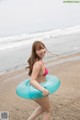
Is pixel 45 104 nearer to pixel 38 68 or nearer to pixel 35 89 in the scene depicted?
pixel 35 89

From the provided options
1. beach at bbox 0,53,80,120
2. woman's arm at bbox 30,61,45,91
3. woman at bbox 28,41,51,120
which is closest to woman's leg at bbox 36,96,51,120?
woman at bbox 28,41,51,120

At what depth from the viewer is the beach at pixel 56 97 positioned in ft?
16.8

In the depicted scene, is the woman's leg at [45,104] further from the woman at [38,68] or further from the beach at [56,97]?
the beach at [56,97]

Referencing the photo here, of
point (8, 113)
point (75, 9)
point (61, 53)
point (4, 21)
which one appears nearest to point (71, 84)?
point (8, 113)

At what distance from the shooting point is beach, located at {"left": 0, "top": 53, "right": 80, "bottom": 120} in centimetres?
511

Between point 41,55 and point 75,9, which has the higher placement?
point 41,55

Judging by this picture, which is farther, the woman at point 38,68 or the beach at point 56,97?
the beach at point 56,97

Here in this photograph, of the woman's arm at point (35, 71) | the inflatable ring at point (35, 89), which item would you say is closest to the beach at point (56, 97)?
the inflatable ring at point (35, 89)

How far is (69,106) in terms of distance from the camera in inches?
208

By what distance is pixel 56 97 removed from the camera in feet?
19.4

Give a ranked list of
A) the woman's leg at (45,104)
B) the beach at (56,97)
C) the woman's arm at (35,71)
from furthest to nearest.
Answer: the beach at (56,97) → the woman's leg at (45,104) → the woman's arm at (35,71)

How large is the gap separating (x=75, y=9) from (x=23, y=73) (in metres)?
31.6

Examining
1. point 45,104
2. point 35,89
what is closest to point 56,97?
point 45,104

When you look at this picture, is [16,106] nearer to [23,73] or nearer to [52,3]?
[23,73]
